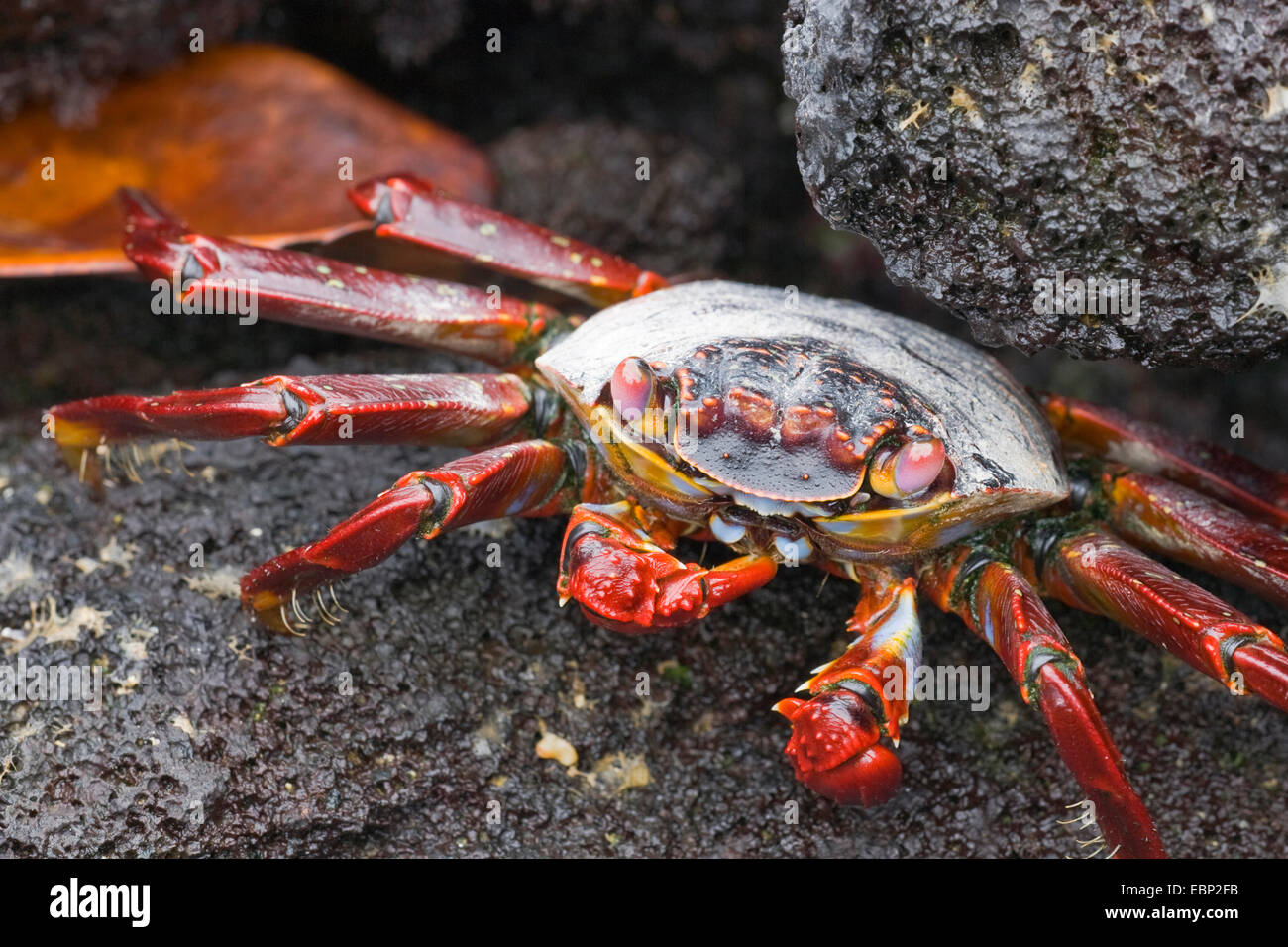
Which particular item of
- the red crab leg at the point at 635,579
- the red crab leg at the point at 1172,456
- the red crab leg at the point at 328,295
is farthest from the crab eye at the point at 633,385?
the red crab leg at the point at 1172,456

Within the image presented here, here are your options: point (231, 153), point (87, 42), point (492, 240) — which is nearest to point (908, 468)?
point (492, 240)

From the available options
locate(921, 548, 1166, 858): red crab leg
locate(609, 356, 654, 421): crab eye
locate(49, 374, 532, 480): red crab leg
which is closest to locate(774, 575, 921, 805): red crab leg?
locate(921, 548, 1166, 858): red crab leg

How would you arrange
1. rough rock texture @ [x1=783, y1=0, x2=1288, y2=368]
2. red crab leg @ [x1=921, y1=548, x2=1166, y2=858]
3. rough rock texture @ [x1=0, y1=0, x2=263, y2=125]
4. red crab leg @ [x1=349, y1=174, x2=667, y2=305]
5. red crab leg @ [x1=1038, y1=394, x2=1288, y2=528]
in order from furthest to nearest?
rough rock texture @ [x1=0, y1=0, x2=263, y2=125]
red crab leg @ [x1=349, y1=174, x2=667, y2=305]
red crab leg @ [x1=1038, y1=394, x2=1288, y2=528]
red crab leg @ [x1=921, y1=548, x2=1166, y2=858]
rough rock texture @ [x1=783, y1=0, x2=1288, y2=368]

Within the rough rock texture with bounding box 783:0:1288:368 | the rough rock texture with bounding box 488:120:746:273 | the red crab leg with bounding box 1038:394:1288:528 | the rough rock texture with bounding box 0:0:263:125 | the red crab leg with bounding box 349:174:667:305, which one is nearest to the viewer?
the rough rock texture with bounding box 783:0:1288:368

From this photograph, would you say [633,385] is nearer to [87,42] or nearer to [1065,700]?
[1065,700]

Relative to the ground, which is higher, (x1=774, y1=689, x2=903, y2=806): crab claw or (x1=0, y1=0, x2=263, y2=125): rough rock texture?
(x1=0, y1=0, x2=263, y2=125): rough rock texture

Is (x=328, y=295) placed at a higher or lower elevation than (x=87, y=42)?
lower

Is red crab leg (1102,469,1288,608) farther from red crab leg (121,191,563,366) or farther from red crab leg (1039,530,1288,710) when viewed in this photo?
red crab leg (121,191,563,366)
